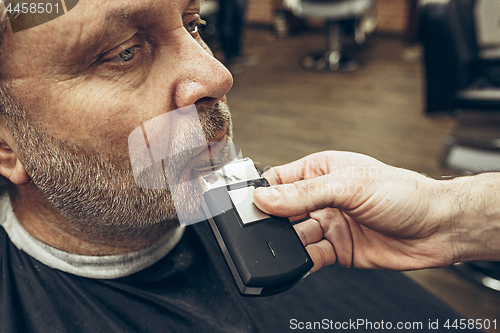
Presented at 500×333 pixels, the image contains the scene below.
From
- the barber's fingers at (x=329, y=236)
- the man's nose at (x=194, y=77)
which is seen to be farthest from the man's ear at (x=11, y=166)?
the barber's fingers at (x=329, y=236)

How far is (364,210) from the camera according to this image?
2.68 feet

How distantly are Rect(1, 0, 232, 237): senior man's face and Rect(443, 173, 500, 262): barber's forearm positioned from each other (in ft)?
1.78

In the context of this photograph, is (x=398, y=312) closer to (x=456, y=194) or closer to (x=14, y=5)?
(x=456, y=194)

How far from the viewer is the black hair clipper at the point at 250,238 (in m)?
0.66

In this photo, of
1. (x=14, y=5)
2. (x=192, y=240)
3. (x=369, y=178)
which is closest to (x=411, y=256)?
(x=369, y=178)

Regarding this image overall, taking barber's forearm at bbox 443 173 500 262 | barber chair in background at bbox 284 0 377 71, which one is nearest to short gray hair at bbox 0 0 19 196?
barber's forearm at bbox 443 173 500 262

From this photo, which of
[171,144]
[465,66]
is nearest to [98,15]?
[171,144]

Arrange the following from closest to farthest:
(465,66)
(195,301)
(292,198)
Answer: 1. (292,198)
2. (195,301)
3. (465,66)

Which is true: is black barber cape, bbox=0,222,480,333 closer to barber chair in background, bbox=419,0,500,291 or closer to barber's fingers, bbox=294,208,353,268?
barber's fingers, bbox=294,208,353,268

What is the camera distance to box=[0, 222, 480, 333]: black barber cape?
839 mm

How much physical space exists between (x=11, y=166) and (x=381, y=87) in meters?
3.33

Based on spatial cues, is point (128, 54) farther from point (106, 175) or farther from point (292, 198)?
point (292, 198)

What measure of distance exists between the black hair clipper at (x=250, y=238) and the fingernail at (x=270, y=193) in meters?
0.03

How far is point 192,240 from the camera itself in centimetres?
109
